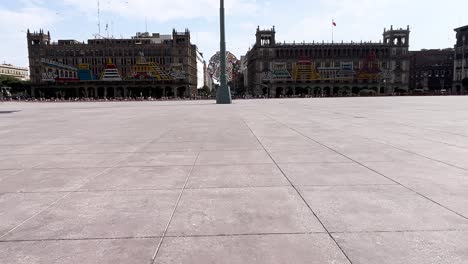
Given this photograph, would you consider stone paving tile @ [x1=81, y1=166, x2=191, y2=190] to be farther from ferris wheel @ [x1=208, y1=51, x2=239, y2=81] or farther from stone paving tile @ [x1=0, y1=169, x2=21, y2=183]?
ferris wheel @ [x1=208, y1=51, x2=239, y2=81]

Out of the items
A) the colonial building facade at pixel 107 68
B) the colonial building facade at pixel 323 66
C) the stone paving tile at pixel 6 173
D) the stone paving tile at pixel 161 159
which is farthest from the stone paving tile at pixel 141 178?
the colonial building facade at pixel 323 66

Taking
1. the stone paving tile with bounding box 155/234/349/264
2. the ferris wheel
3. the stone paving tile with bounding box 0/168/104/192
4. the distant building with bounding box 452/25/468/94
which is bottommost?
the stone paving tile with bounding box 155/234/349/264

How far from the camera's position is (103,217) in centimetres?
439

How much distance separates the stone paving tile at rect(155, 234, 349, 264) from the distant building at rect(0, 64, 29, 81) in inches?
7467

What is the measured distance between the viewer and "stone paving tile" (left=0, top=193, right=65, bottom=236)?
14.1 feet

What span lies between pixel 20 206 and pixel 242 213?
3.09 meters

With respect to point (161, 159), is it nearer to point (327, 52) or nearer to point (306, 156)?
point (306, 156)

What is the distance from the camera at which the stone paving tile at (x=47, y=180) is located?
5.75 meters

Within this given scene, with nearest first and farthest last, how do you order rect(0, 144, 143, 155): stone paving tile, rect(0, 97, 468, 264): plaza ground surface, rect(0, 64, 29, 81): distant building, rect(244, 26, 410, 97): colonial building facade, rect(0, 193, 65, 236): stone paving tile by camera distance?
rect(0, 97, 468, 264): plaza ground surface → rect(0, 193, 65, 236): stone paving tile → rect(0, 144, 143, 155): stone paving tile → rect(244, 26, 410, 97): colonial building facade → rect(0, 64, 29, 81): distant building

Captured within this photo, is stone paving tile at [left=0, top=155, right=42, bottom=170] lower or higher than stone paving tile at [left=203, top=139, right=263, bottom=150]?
lower

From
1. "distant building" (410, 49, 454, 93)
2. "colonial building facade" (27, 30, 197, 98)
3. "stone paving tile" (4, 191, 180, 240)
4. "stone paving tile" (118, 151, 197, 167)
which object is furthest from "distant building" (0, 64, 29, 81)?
"stone paving tile" (4, 191, 180, 240)

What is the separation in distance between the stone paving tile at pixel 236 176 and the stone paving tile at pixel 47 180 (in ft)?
6.48

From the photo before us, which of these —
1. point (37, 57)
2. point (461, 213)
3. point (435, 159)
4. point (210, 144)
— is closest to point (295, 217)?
point (461, 213)

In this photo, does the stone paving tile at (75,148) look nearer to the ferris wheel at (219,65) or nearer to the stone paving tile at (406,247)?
the stone paving tile at (406,247)
